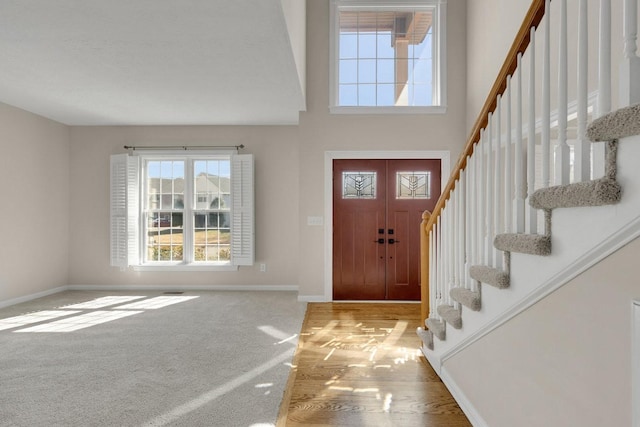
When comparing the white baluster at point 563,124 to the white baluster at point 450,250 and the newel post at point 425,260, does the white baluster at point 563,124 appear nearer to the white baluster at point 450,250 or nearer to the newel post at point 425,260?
the white baluster at point 450,250

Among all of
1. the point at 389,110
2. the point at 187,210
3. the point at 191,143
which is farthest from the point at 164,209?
the point at 389,110

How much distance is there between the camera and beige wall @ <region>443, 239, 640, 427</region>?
3.53ft

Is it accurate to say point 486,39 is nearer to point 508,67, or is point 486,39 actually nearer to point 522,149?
point 508,67

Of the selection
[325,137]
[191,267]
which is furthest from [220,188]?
[325,137]

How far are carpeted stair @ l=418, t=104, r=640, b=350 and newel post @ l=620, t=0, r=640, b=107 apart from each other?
0.09 m

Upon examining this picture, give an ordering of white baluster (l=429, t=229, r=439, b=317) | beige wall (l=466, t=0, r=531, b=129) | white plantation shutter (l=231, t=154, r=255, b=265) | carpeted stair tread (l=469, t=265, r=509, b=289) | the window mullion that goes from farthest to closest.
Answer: the window mullion, white plantation shutter (l=231, t=154, r=255, b=265), beige wall (l=466, t=0, r=531, b=129), white baluster (l=429, t=229, r=439, b=317), carpeted stair tread (l=469, t=265, r=509, b=289)

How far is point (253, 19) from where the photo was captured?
8.68 ft

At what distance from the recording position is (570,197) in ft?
3.97

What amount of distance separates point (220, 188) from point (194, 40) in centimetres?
309

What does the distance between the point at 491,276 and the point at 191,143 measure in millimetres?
5042

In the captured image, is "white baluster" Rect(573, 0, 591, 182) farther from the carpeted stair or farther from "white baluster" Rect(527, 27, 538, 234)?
"white baluster" Rect(527, 27, 538, 234)

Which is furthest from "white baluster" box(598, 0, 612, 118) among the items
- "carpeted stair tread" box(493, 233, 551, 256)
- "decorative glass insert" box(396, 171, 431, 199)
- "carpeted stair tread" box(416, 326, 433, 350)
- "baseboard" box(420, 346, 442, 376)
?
"decorative glass insert" box(396, 171, 431, 199)

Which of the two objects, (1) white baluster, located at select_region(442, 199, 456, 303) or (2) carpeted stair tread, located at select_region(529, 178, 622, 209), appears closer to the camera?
(2) carpeted stair tread, located at select_region(529, 178, 622, 209)

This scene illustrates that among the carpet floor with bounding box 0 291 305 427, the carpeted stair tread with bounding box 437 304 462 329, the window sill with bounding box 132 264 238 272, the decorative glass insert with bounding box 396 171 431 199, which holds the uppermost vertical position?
the decorative glass insert with bounding box 396 171 431 199
